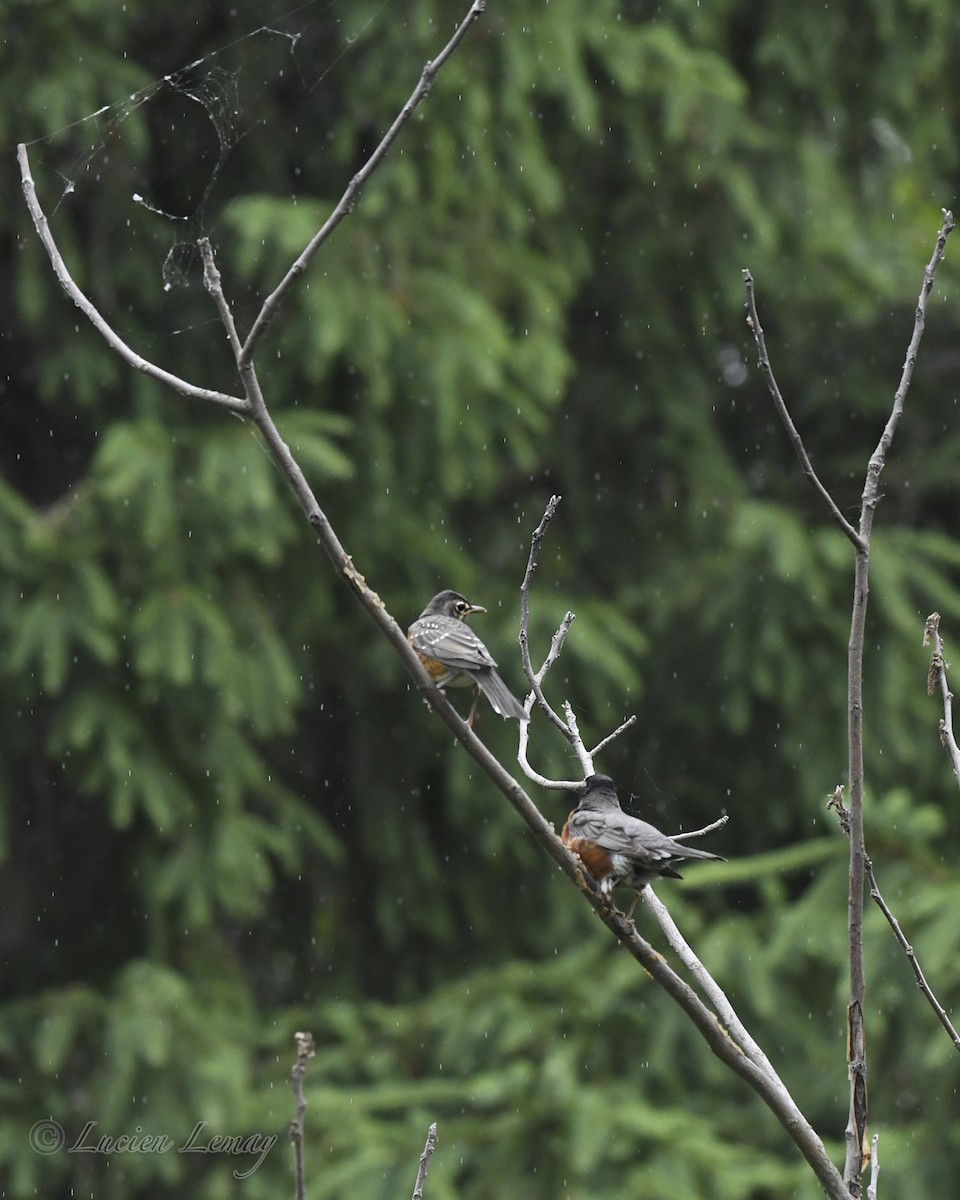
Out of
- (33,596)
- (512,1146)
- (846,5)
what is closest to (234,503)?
(33,596)

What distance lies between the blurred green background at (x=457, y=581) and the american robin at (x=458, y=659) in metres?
1.97

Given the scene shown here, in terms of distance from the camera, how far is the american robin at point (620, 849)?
2.29m

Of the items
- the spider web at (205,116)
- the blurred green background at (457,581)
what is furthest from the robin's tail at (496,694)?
the spider web at (205,116)

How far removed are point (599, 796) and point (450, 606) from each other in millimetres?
1138

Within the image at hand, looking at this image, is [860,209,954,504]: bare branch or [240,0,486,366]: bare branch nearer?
[240,0,486,366]: bare branch

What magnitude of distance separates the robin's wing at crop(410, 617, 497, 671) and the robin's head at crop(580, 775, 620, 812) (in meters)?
0.37

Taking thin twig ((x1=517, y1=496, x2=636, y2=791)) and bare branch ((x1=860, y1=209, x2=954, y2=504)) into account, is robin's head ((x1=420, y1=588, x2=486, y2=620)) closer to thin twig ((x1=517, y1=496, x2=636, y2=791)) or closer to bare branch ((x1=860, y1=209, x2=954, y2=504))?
thin twig ((x1=517, y1=496, x2=636, y2=791))

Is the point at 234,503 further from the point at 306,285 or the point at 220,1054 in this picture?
the point at 220,1054

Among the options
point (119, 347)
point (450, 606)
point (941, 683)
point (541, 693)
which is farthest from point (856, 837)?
point (450, 606)

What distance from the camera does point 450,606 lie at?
3.67m

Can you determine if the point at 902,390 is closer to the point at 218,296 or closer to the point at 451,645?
the point at 218,296

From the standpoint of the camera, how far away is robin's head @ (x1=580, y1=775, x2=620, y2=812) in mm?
2555

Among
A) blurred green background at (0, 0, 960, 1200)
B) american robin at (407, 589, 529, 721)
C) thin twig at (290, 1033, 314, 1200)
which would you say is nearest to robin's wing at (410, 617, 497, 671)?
american robin at (407, 589, 529, 721)

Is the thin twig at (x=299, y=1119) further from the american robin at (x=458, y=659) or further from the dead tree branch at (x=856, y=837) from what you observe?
the american robin at (x=458, y=659)
